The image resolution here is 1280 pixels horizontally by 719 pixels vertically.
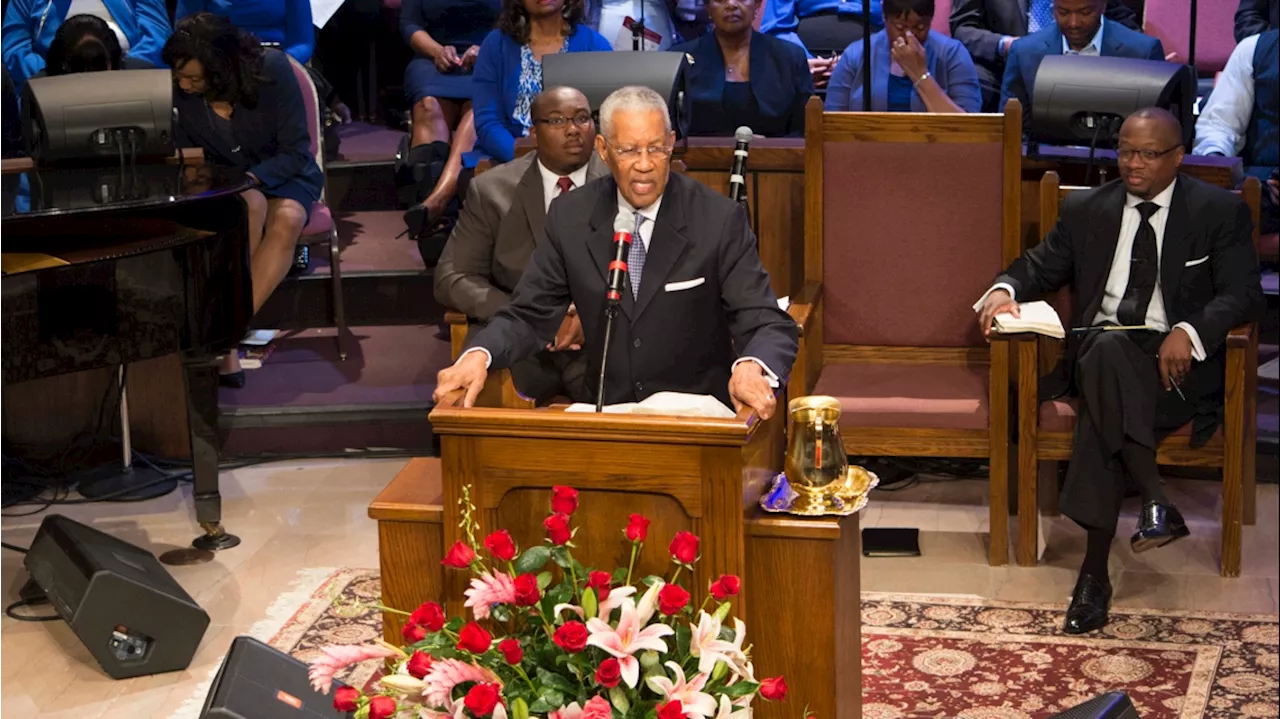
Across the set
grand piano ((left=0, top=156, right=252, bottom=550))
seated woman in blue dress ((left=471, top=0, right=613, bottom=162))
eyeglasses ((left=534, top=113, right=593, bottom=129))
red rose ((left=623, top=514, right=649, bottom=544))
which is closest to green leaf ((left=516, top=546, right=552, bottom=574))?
red rose ((left=623, top=514, right=649, bottom=544))

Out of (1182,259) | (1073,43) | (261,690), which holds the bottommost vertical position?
(261,690)

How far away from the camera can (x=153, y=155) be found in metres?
5.16

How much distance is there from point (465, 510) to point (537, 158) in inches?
80.0

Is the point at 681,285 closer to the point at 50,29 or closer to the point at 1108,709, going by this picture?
the point at 1108,709

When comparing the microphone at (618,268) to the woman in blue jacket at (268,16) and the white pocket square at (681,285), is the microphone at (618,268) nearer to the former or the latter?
the white pocket square at (681,285)

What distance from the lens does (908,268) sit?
188 inches

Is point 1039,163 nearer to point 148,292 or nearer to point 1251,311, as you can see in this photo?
point 1251,311

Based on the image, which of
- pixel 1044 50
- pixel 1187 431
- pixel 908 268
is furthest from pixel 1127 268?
pixel 1044 50

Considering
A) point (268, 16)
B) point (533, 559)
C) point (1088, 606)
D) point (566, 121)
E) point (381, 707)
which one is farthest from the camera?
point (268, 16)

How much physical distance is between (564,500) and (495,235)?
7.25 ft

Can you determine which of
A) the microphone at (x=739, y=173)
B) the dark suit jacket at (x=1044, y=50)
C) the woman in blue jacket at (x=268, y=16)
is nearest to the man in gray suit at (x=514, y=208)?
the microphone at (x=739, y=173)

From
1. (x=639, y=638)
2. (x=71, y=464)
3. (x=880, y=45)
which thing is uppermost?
(x=880, y=45)

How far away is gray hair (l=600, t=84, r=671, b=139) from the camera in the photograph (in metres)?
3.15

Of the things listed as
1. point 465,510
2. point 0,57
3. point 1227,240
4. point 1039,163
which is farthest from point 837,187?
point 0,57
